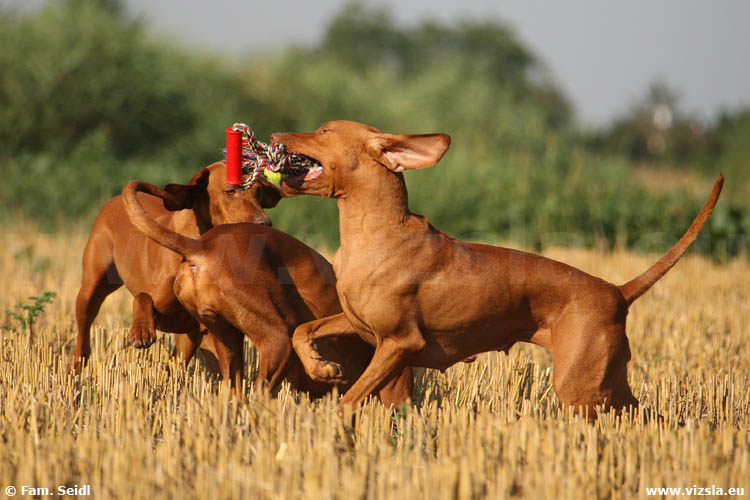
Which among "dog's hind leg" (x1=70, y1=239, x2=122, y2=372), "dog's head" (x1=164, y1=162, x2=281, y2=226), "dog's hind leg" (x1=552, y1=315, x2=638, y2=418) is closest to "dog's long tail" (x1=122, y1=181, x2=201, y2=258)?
"dog's head" (x1=164, y1=162, x2=281, y2=226)

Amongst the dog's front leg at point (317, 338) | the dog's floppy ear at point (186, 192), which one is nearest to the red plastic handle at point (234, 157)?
the dog's floppy ear at point (186, 192)

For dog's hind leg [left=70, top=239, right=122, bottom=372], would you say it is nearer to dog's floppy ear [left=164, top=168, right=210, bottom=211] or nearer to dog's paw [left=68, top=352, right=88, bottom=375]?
dog's paw [left=68, top=352, right=88, bottom=375]

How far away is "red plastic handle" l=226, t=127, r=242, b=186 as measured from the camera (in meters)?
4.27

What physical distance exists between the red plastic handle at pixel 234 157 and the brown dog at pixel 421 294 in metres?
0.32

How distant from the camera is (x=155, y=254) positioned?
4.78 m

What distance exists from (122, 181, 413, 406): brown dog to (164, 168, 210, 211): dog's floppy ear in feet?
0.85

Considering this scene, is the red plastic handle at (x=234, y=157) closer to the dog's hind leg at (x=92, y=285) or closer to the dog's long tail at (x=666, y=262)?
the dog's hind leg at (x=92, y=285)

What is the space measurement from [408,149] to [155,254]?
1.74 metres

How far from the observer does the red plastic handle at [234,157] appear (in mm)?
4270

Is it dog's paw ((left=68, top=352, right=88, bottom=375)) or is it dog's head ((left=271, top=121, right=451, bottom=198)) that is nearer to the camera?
dog's head ((left=271, top=121, right=451, bottom=198))

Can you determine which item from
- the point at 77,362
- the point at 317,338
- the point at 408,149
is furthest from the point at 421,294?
the point at 77,362

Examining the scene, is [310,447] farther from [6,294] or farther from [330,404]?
[6,294]

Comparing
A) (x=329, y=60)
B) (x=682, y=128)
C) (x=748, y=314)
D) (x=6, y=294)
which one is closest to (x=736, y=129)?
(x=682, y=128)

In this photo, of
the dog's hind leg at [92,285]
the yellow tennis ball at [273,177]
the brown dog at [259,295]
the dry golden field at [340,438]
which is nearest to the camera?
the dry golden field at [340,438]
